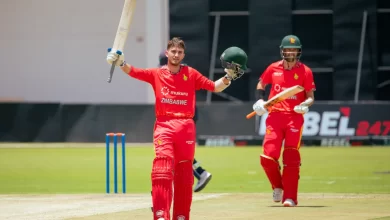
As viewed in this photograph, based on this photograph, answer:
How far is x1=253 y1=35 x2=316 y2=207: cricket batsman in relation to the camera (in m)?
14.3

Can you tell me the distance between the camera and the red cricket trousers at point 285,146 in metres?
14.4

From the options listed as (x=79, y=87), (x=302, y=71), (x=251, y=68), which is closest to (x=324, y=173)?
(x=302, y=71)

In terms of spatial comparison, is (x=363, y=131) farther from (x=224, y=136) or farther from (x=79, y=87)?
(x=79, y=87)

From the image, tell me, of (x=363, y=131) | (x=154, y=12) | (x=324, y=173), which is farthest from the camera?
(x=154, y=12)

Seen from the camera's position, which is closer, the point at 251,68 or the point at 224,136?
the point at 224,136

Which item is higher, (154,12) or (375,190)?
(154,12)

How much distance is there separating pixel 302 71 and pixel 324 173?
6.24 m

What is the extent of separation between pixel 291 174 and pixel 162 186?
353 centimetres

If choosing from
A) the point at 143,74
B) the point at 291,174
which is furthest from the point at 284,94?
the point at 143,74

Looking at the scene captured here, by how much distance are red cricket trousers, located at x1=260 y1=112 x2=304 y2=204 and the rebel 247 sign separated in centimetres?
1419

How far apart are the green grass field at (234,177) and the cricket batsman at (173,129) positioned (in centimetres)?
134

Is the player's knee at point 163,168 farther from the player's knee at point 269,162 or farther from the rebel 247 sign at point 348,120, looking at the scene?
the rebel 247 sign at point 348,120

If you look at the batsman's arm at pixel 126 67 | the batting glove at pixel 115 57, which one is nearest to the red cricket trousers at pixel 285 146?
the batsman's arm at pixel 126 67

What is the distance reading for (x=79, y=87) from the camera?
37594mm
